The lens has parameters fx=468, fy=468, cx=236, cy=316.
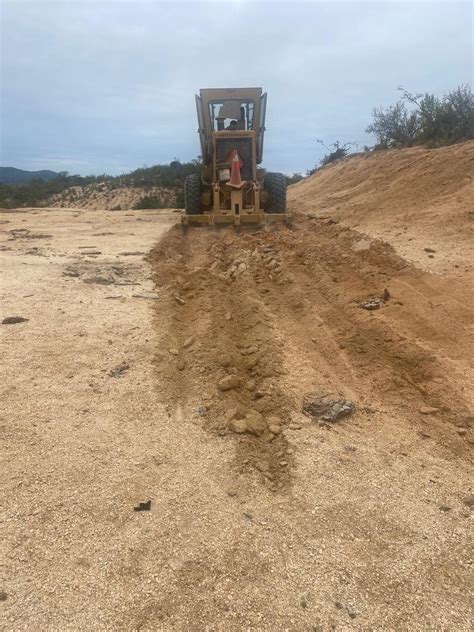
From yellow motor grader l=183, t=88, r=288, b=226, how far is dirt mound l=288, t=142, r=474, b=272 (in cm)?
197

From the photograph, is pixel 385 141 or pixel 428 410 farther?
pixel 385 141

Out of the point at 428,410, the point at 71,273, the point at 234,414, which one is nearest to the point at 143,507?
the point at 234,414

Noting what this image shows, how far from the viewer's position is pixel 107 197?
98.8 feet

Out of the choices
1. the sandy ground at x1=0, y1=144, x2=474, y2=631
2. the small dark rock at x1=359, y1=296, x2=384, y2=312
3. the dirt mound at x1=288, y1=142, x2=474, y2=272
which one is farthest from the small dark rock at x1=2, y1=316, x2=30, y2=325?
the dirt mound at x1=288, y1=142, x2=474, y2=272

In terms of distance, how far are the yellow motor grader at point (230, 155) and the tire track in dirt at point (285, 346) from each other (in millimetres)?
4285

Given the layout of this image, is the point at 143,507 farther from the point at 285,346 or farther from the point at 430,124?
the point at 430,124

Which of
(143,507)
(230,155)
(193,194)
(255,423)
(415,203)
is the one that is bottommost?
(143,507)

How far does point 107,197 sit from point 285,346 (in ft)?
93.3

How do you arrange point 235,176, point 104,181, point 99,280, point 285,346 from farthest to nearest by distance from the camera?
1. point 104,181
2. point 235,176
3. point 99,280
4. point 285,346

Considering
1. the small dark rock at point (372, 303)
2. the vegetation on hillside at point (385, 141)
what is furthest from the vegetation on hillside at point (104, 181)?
the small dark rock at point (372, 303)

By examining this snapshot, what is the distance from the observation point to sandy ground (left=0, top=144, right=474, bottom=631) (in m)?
2.01

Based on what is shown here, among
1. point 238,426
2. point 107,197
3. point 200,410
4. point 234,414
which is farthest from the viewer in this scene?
point 107,197

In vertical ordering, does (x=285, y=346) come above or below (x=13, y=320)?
below

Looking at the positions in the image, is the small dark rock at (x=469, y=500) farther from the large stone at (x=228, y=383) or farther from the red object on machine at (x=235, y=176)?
the red object on machine at (x=235, y=176)
